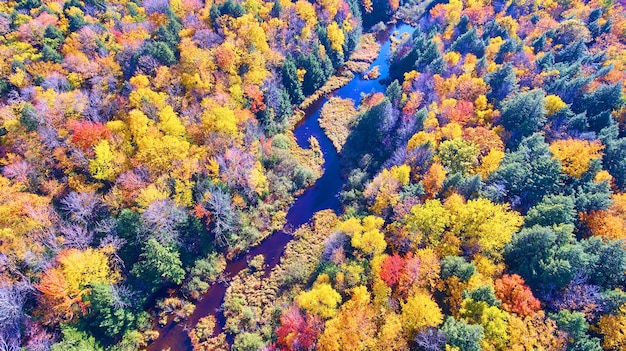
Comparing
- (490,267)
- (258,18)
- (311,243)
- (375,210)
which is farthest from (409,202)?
(258,18)

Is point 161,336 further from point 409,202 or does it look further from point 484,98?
point 484,98

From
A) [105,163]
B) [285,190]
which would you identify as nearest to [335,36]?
[285,190]

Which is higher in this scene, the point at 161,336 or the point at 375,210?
the point at 375,210

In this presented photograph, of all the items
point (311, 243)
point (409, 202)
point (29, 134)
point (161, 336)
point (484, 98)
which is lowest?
point (161, 336)

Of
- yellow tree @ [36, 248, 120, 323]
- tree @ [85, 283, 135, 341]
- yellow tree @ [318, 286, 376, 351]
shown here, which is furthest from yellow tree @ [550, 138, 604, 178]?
yellow tree @ [36, 248, 120, 323]

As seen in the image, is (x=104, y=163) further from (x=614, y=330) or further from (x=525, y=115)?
(x=525, y=115)

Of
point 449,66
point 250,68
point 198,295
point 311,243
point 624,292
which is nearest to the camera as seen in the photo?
point 624,292
